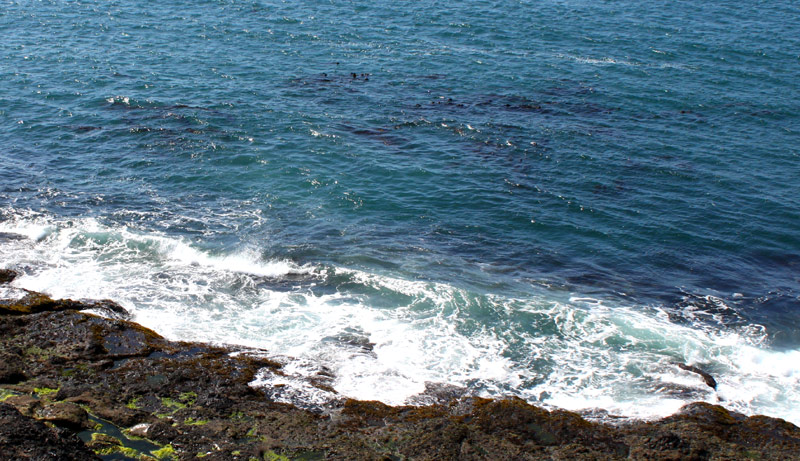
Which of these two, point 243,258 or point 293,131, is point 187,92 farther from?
point 243,258

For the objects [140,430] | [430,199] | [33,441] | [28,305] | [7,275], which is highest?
[33,441]

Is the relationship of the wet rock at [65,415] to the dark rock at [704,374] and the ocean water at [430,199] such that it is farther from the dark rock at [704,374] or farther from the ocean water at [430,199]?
the dark rock at [704,374]

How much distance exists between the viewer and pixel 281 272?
26359 millimetres

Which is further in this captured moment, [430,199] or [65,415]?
[430,199]

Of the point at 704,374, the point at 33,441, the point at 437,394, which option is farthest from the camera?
the point at 704,374

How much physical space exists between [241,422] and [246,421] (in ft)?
0.43

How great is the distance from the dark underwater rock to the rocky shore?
29 millimetres

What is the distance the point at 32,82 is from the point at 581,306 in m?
40.8

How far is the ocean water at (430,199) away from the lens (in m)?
21.9

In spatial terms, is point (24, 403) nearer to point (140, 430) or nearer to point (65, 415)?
point (65, 415)

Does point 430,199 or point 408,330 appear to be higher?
point 430,199

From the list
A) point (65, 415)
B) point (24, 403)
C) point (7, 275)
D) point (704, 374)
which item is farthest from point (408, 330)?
point (7, 275)

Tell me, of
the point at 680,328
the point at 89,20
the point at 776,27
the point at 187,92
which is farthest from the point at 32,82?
the point at 776,27

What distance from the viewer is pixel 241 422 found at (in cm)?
1600
